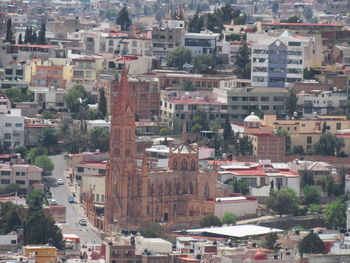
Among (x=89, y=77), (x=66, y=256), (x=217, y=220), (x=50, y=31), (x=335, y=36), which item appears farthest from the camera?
(x=50, y=31)

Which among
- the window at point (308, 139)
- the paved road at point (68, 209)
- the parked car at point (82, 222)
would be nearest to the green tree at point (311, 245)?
the paved road at point (68, 209)

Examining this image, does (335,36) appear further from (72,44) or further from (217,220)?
(217,220)

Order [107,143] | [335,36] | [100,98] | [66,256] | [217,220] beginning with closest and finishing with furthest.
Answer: [66,256] → [217,220] → [107,143] → [100,98] → [335,36]

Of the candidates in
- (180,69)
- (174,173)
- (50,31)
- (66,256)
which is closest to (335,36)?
(180,69)

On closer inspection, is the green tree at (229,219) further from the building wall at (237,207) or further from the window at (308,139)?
the window at (308,139)

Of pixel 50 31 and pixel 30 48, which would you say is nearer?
pixel 30 48
